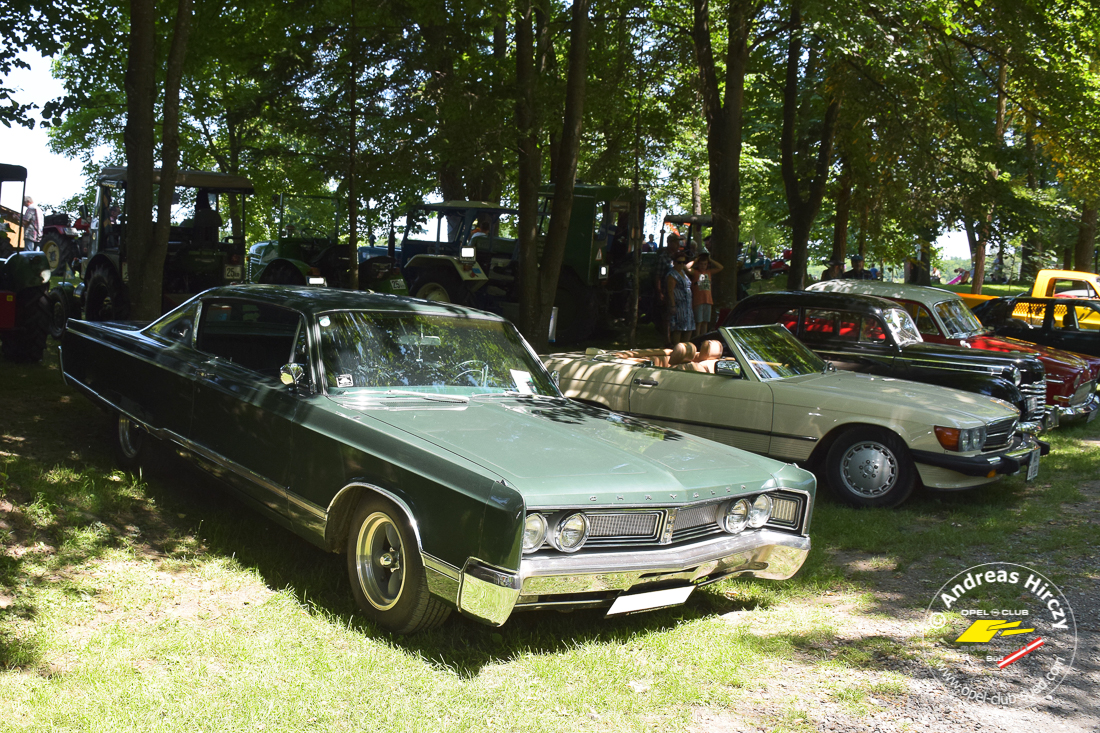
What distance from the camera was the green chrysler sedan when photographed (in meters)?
3.81

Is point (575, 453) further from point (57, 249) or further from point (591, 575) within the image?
point (57, 249)

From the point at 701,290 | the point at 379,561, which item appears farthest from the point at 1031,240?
the point at 379,561

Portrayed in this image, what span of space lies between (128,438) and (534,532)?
13.5 feet

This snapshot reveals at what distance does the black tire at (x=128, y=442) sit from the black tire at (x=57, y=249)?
47.0 ft

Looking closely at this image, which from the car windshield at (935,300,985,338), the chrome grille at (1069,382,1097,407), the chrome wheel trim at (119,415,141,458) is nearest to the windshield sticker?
the chrome wheel trim at (119,415,141,458)

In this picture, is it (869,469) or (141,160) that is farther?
(141,160)

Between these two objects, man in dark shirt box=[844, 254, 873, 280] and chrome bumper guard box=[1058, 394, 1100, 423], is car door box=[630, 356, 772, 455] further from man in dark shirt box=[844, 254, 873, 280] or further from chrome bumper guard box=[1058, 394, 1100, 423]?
man in dark shirt box=[844, 254, 873, 280]

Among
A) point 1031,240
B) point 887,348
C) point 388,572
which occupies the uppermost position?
point 1031,240

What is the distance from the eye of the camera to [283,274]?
16.3 meters

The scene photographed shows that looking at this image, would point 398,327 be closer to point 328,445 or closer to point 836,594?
point 328,445

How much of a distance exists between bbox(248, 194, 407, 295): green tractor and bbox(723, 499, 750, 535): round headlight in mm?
8623

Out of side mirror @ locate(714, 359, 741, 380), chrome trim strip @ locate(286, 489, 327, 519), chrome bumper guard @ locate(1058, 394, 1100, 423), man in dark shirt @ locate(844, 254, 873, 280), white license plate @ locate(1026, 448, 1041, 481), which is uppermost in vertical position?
man in dark shirt @ locate(844, 254, 873, 280)

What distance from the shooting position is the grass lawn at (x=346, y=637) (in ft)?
11.7

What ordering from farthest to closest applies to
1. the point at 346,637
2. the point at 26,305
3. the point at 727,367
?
1. the point at 26,305
2. the point at 727,367
3. the point at 346,637
